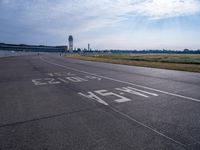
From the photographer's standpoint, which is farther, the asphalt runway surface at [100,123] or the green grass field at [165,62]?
the green grass field at [165,62]

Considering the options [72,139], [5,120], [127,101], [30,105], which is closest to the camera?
[72,139]

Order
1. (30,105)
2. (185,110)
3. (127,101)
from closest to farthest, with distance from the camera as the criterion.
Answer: (185,110)
(30,105)
(127,101)

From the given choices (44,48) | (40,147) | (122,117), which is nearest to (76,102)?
(122,117)

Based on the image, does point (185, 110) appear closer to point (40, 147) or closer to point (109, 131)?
point (109, 131)

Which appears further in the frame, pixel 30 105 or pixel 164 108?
pixel 30 105

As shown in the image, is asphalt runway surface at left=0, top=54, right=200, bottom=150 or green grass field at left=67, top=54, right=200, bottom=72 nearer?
asphalt runway surface at left=0, top=54, right=200, bottom=150

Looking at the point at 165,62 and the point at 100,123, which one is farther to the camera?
the point at 165,62

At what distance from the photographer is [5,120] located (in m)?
4.34

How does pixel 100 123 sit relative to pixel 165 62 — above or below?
above

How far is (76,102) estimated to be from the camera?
595cm

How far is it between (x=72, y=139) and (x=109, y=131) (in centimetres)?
80

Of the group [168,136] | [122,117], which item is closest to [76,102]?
[122,117]

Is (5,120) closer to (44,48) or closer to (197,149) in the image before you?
(197,149)

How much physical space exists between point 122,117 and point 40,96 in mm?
3758
